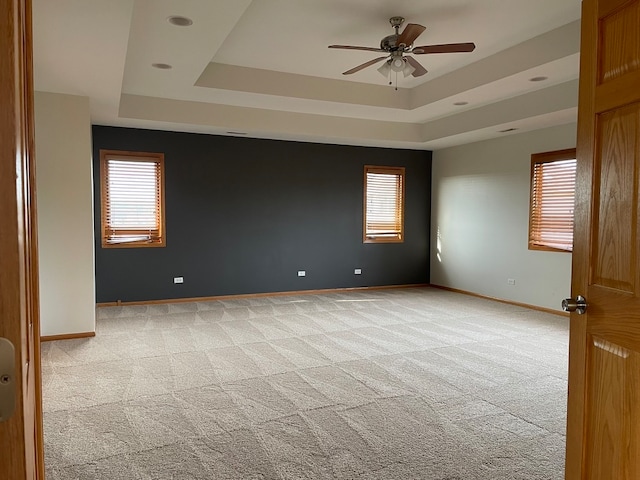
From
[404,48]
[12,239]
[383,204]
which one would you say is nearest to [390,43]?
[404,48]

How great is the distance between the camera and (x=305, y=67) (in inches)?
212

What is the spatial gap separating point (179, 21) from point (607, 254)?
320cm

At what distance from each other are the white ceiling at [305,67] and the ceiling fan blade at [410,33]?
0.25 metres

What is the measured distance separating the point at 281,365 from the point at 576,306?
9.81 ft

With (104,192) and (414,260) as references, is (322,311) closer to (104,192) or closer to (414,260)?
(414,260)

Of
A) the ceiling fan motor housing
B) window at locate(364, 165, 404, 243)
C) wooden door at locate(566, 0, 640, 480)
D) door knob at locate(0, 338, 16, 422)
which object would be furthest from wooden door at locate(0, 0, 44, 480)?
window at locate(364, 165, 404, 243)

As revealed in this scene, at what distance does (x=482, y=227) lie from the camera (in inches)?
304

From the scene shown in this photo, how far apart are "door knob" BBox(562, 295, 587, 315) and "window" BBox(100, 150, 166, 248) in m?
6.28

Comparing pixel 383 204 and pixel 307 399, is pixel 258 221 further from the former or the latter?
pixel 307 399

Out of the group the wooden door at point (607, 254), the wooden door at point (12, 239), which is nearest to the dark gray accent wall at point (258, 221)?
the wooden door at point (607, 254)

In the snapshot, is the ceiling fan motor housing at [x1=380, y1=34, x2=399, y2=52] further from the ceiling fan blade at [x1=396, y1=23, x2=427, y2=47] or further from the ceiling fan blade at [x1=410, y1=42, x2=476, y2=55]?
the ceiling fan blade at [x1=410, y1=42, x2=476, y2=55]

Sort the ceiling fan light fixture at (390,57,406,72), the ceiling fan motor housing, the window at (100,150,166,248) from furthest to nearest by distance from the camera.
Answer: the window at (100,150,166,248) < the ceiling fan light fixture at (390,57,406,72) < the ceiling fan motor housing

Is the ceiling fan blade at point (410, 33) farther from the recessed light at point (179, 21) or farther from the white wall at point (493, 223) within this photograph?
the white wall at point (493, 223)

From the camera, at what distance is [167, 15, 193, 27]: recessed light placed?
337cm
